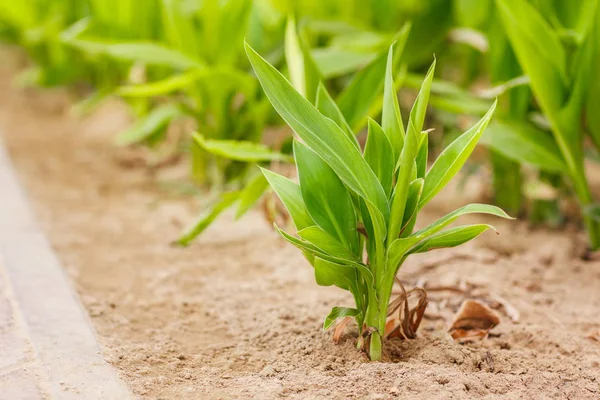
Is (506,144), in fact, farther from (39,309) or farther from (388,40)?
(39,309)

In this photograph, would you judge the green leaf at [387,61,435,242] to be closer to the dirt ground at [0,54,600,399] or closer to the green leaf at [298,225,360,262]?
the green leaf at [298,225,360,262]

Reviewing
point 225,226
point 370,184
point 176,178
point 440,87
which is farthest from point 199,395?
point 176,178

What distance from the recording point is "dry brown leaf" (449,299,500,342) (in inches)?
58.1

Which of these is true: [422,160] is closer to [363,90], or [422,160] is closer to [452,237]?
[452,237]

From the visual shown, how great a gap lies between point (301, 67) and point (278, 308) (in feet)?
1.88

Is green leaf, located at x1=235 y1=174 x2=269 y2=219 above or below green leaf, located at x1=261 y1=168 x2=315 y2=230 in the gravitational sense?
below

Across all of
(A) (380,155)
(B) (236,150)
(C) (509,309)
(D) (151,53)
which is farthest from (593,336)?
(D) (151,53)

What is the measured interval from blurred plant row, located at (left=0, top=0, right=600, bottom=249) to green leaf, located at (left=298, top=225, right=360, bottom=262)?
0.28 metres

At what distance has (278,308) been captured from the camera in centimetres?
157

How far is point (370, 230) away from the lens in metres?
1.31

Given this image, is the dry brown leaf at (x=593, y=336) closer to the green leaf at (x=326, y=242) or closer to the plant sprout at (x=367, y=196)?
the plant sprout at (x=367, y=196)

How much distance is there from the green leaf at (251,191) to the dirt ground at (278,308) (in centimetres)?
18

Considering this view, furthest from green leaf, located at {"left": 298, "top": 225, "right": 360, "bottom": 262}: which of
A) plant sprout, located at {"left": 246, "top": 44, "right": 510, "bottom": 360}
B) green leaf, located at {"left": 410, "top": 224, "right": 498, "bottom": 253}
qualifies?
green leaf, located at {"left": 410, "top": 224, "right": 498, "bottom": 253}

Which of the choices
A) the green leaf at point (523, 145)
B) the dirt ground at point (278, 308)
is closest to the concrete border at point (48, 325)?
the dirt ground at point (278, 308)
